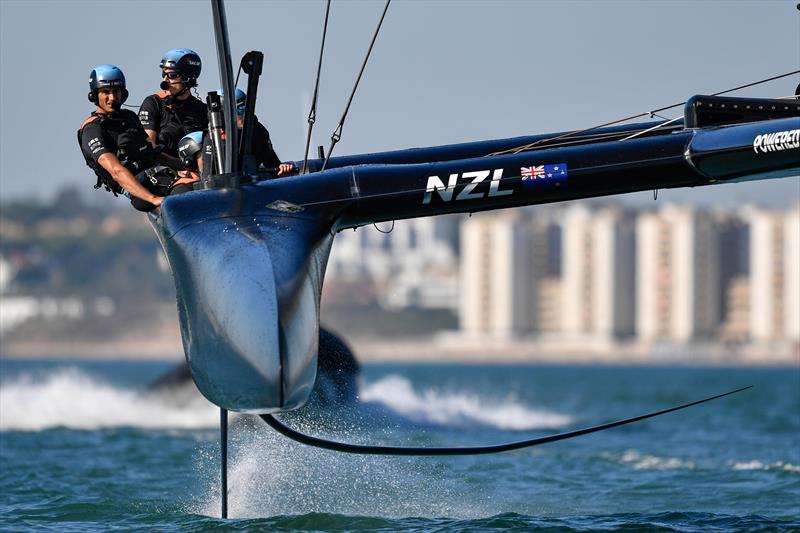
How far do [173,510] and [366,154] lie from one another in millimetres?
2969

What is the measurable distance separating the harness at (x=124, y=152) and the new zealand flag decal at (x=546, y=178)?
2.80m

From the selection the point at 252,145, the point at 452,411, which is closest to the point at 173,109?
the point at 252,145

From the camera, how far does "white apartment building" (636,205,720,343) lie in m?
137

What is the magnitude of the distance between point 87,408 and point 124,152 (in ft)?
61.7

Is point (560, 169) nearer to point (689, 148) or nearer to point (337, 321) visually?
point (689, 148)

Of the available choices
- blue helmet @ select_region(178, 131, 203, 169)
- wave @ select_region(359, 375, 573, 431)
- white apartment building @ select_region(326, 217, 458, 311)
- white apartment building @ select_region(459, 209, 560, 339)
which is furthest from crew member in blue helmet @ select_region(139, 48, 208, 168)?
white apartment building @ select_region(326, 217, 458, 311)

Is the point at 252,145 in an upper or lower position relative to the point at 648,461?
upper

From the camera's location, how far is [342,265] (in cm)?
18525

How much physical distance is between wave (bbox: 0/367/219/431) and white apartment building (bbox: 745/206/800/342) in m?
109

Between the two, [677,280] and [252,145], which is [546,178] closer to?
[252,145]

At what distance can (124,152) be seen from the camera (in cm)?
1011

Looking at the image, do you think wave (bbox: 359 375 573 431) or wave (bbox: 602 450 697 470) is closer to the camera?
wave (bbox: 602 450 697 470)

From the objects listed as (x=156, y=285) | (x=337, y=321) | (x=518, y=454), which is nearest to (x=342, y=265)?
(x=337, y=321)

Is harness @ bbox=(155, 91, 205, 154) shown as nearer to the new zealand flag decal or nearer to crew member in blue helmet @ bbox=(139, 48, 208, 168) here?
crew member in blue helmet @ bbox=(139, 48, 208, 168)
